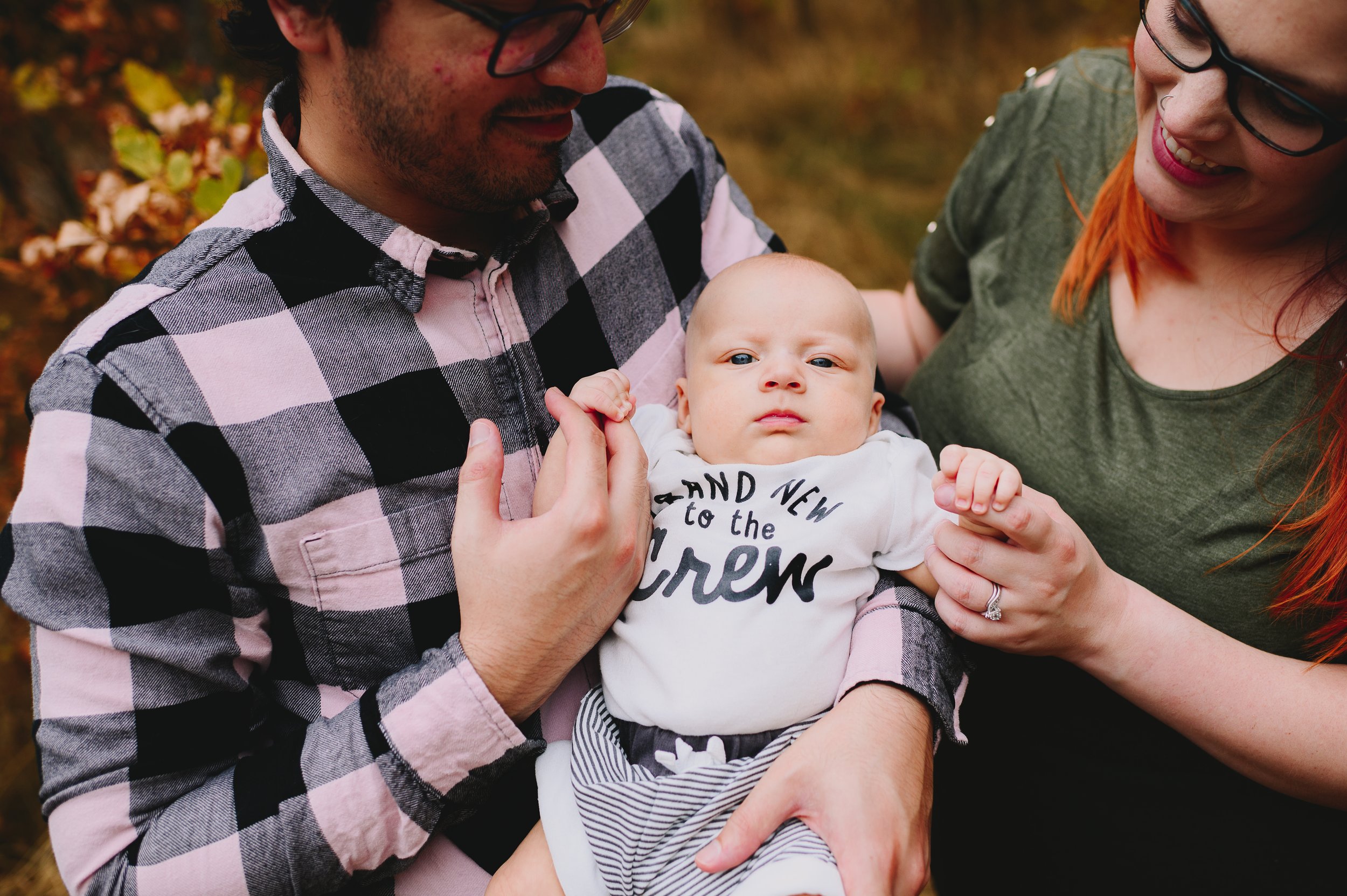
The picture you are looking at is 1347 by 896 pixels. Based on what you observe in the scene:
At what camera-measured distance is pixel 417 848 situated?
1.48m

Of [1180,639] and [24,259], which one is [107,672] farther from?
[1180,639]

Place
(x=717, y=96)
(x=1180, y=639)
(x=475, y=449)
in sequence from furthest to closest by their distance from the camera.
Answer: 1. (x=717, y=96)
2. (x=1180, y=639)
3. (x=475, y=449)

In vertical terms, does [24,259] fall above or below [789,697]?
above

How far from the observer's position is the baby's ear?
1908 mm

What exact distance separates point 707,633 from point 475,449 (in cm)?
51

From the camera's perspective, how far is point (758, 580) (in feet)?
5.20

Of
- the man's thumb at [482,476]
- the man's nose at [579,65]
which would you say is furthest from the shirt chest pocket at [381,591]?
the man's nose at [579,65]

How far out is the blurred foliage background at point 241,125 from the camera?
2154 millimetres

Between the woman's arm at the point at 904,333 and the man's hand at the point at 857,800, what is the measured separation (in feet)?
3.64

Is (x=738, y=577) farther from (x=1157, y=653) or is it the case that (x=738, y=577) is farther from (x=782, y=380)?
(x=1157, y=653)

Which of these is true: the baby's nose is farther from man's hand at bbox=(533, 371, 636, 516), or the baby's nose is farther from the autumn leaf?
the autumn leaf

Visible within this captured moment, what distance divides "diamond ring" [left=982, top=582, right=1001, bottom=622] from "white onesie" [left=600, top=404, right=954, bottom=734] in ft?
0.56

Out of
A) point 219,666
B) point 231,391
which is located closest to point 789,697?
point 219,666

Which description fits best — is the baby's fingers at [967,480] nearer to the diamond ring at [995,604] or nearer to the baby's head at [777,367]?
the diamond ring at [995,604]
